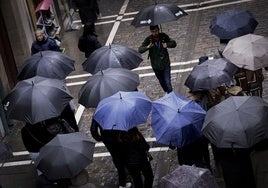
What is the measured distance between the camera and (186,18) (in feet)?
51.2

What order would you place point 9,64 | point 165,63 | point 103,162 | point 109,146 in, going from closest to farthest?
1. point 109,146
2. point 103,162
3. point 165,63
4. point 9,64

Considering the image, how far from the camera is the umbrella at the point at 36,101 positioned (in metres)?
7.81

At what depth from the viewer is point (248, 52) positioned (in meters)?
8.26

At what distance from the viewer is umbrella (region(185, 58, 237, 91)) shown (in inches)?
308

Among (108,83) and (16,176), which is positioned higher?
(108,83)

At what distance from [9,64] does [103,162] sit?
4.80m

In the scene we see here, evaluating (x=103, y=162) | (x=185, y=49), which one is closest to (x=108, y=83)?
(x=103, y=162)

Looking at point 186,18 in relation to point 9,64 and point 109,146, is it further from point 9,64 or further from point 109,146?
point 109,146

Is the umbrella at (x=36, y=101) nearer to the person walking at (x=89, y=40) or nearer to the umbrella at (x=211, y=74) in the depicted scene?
the umbrella at (x=211, y=74)

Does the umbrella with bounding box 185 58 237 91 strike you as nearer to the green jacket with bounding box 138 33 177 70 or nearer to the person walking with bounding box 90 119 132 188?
A: the person walking with bounding box 90 119 132 188

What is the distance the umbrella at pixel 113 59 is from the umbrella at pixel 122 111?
1.45m

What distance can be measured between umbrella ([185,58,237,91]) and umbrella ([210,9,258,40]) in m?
1.21

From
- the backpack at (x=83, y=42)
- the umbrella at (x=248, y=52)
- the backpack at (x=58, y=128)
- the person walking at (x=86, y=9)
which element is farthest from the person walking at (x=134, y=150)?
the person walking at (x=86, y=9)

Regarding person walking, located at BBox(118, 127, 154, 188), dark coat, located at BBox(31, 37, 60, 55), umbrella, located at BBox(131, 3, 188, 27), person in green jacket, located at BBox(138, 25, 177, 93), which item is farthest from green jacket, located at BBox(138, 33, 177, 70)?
person walking, located at BBox(118, 127, 154, 188)
